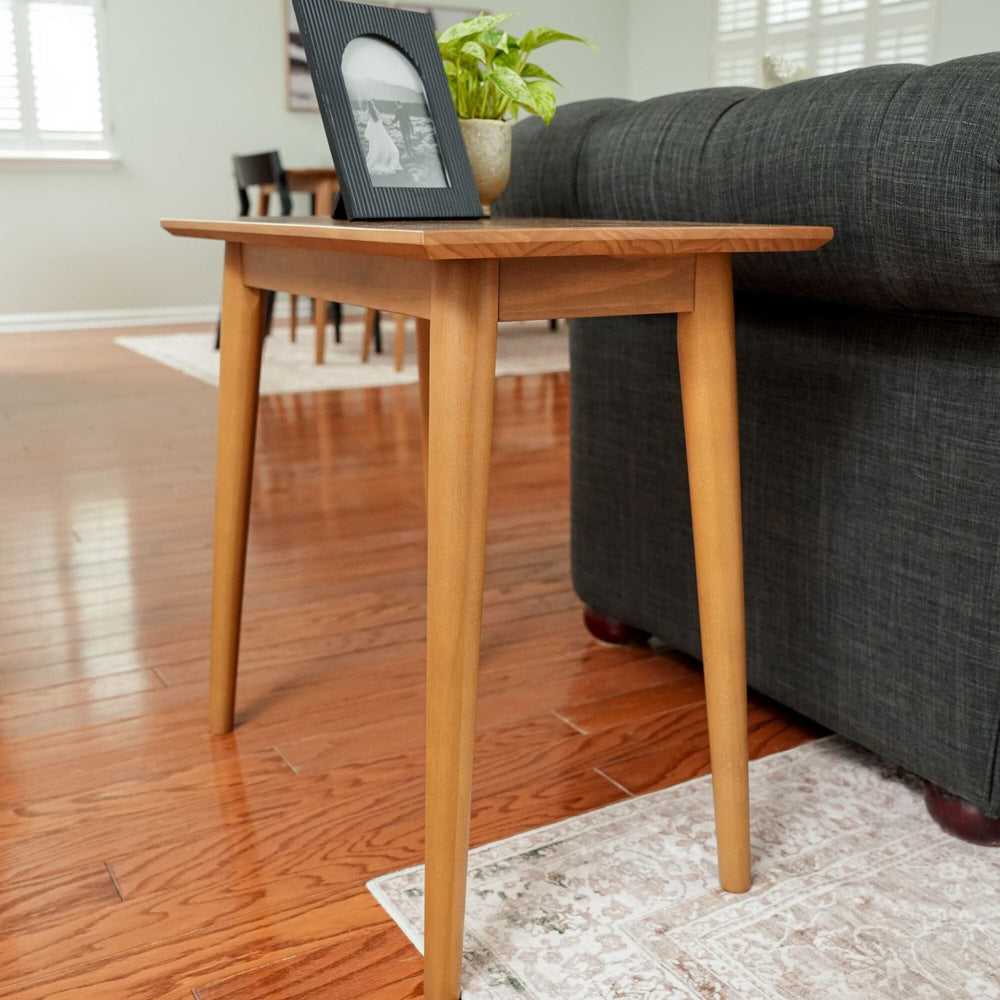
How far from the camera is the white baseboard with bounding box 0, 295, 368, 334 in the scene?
557 cm

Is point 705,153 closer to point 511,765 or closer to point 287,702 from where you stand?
point 511,765

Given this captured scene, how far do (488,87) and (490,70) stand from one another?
2 cm

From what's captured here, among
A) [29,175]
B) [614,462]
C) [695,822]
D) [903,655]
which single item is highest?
[29,175]

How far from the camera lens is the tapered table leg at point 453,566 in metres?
0.80

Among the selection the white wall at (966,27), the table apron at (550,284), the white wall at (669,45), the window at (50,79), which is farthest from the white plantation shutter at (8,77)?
the table apron at (550,284)

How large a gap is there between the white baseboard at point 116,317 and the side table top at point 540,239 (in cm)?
499

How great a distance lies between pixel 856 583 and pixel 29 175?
17.5 ft

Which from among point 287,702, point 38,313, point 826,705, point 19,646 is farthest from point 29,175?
point 826,705

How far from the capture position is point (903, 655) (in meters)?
1.11

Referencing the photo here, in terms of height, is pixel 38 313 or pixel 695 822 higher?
pixel 38 313

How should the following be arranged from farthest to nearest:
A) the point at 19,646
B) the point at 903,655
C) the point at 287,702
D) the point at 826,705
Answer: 1. the point at 19,646
2. the point at 287,702
3. the point at 826,705
4. the point at 903,655

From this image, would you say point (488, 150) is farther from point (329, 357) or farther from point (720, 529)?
point (329, 357)

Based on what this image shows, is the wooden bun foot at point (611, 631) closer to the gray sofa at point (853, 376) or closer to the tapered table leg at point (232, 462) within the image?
the gray sofa at point (853, 376)

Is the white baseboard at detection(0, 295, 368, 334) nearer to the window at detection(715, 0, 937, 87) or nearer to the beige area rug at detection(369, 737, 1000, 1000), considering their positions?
the window at detection(715, 0, 937, 87)
